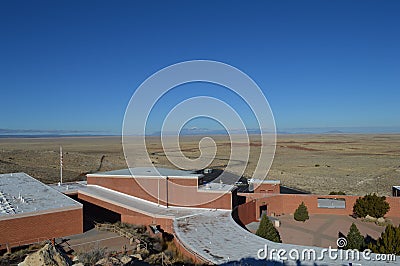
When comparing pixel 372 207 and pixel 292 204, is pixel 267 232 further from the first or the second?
pixel 372 207

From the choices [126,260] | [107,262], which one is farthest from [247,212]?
[107,262]

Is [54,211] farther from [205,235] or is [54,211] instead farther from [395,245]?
[395,245]

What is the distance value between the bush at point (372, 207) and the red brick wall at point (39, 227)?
16.2 meters

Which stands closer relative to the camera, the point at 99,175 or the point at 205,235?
the point at 205,235

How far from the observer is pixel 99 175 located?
2342 cm

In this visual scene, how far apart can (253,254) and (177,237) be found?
3.60 meters

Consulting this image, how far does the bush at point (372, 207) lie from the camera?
20.4 meters

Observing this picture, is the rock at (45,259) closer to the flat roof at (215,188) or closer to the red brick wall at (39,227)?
the red brick wall at (39,227)

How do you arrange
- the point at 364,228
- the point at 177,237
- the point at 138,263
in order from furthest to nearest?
the point at 364,228 < the point at 177,237 < the point at 138,263

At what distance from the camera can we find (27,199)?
17391 mm

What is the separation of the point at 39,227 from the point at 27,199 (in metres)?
3.26

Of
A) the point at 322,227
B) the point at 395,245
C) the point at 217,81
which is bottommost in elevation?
the point at 322,227

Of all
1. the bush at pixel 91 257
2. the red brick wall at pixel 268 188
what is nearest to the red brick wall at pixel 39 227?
the bush at pixel 91 257

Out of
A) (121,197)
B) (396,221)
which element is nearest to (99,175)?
(121,197)
